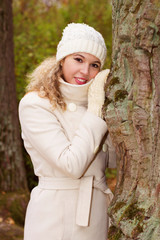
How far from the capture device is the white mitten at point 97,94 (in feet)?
7.59

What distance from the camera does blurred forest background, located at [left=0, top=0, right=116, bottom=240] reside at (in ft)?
15.6

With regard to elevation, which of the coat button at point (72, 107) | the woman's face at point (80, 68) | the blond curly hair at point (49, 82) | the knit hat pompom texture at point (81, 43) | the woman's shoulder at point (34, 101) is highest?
the knit hat pompom texture at point (81, 43)

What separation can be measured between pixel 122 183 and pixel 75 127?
0.58 meters

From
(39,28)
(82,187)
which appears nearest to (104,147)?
(82,187)

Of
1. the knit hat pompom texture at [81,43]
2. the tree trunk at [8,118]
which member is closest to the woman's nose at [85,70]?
the knit hat pompom texture at [81,43]

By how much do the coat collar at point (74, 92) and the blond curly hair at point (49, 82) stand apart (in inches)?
1.6

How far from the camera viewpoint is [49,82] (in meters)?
2.57

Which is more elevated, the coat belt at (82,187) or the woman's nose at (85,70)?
the woman's nose at (85,70)

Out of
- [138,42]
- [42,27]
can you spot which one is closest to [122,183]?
[138,42]

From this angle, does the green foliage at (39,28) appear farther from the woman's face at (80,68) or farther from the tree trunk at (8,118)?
the woman's face at (80,68)

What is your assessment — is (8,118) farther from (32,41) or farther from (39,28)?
(39,28)

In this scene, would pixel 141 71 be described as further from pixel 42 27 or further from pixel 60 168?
pixel 42 27

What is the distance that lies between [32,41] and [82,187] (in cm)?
648

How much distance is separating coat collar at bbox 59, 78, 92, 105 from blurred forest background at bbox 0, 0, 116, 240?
1.02 m
